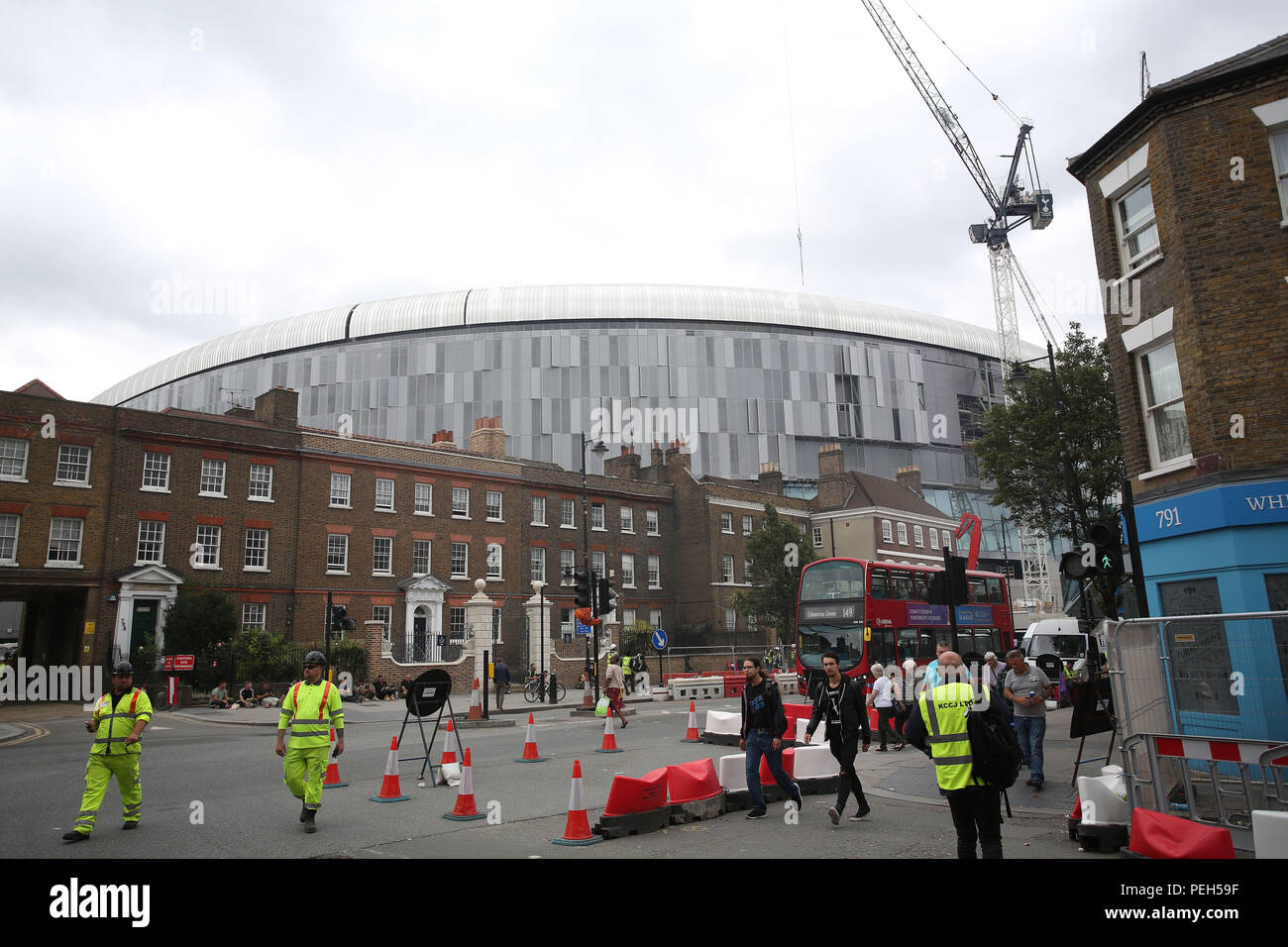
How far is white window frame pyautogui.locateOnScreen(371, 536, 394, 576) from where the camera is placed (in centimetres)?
3719

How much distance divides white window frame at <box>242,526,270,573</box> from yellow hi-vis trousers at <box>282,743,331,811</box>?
91.4 feet

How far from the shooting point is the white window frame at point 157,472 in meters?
32.3

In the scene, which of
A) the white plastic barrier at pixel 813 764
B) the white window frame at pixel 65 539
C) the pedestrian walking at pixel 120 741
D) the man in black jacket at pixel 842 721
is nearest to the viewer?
the pedestrian walking at pixel 120 741

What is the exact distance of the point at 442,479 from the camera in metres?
40.0

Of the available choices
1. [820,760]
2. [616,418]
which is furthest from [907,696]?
[616,418]

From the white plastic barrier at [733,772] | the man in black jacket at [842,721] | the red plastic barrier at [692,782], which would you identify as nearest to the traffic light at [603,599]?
the white plastic barrier at [733,772]

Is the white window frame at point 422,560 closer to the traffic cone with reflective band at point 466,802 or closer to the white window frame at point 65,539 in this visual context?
the white window frame at point 65,539

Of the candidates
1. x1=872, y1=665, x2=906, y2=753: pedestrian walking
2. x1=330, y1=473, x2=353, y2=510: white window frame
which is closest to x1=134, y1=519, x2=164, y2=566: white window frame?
x1=330, y1=473, x2=353, y2=510: white window frame

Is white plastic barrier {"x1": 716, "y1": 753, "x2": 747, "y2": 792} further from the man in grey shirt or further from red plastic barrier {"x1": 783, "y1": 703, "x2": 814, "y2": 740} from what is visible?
red plastic barrier {"x1": 783, "y1": 703, "x2": 814, "y2": 740}

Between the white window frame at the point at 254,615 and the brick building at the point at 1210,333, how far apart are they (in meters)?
30.8

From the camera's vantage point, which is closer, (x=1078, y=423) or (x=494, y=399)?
(x=1078, y=423)

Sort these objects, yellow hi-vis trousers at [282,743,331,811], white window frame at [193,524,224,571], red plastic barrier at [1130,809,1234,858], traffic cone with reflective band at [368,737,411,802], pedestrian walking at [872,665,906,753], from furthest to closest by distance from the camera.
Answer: white window frame at [193,524,224,571]
pedestrian walking at [872,665,906,753]
traffic cone with reflective band at [368,737,411,802]
yellow hi-vis trousers at [282,743,331,811]
red plastic barrier at [1130,809,1234,858]
